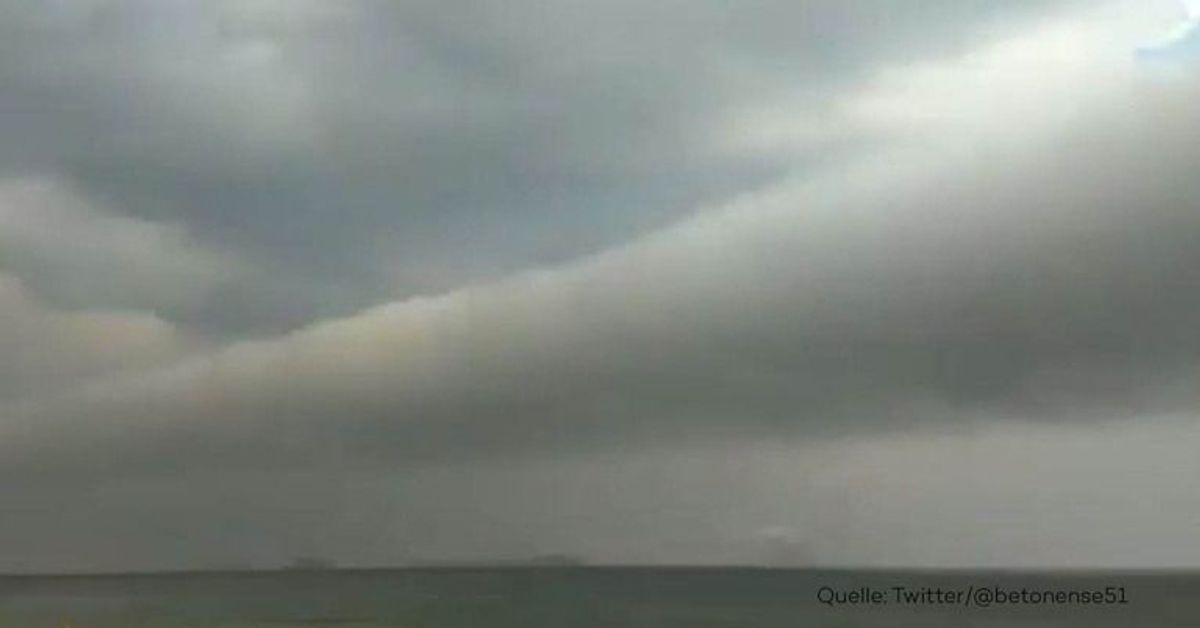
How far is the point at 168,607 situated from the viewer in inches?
3543

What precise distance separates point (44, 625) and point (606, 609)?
153 feet

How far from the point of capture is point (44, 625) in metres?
65.5

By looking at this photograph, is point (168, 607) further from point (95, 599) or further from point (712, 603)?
point (712, 603)

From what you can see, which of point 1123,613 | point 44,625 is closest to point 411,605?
point 44,625

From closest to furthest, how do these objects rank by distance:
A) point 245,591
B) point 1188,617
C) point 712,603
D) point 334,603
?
point 1188,617, point 334,603, point 712,603, point 245,591

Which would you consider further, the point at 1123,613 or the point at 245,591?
the point at 245,591

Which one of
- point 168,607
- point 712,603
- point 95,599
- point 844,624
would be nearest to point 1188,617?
point 844,624

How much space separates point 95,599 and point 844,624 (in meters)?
57.5

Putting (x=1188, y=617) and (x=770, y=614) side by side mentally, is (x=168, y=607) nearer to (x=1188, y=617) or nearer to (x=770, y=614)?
(x=770, y=614)

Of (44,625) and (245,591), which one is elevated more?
(245,591)

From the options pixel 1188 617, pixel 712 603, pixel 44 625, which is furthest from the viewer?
pixel 712 603

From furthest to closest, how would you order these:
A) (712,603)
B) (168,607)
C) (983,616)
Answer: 1. (712,603)
2. (168,607)
3. (983,616)

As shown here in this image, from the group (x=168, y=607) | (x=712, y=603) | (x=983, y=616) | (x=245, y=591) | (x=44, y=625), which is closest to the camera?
(x=44, y=625)

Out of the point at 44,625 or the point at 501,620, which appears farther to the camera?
the point at 501,620
